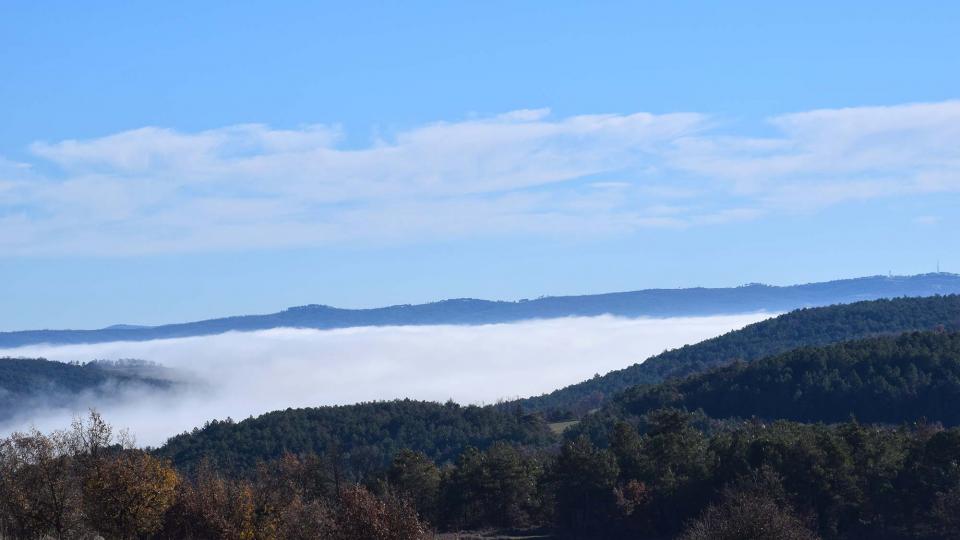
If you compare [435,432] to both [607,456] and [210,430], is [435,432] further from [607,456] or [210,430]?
[607,456]

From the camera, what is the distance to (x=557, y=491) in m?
85.6

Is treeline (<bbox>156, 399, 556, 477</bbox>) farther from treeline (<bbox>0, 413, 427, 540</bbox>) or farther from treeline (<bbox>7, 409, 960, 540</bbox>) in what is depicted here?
treeline (<bbox>0, 413, 427, 540</bbox>)

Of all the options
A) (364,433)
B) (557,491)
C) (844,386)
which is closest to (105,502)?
(557,491)

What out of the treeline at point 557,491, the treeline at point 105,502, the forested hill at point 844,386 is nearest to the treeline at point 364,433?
the forested hill at point 844,386

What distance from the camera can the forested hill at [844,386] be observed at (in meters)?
131

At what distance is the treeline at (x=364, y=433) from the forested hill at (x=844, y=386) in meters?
21.3

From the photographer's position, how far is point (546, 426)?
164 metres

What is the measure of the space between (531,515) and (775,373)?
237ft

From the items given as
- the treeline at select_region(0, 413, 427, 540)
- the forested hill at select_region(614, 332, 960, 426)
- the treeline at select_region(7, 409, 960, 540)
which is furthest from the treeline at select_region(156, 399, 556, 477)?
the treeline at select_region(0, 413, 427, 540)

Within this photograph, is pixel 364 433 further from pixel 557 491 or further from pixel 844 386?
pixel 557 491

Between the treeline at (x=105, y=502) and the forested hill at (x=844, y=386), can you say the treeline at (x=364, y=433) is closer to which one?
the forested hill at (x=844, y=386)

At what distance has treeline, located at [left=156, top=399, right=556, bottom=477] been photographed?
153 m

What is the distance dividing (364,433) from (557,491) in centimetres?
8174

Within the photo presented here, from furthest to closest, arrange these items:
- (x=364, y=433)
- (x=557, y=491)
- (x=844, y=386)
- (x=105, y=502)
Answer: (x=364, y=433) < (x=844, y=386) < (x=557, y=491) < (x=105, y=502)
